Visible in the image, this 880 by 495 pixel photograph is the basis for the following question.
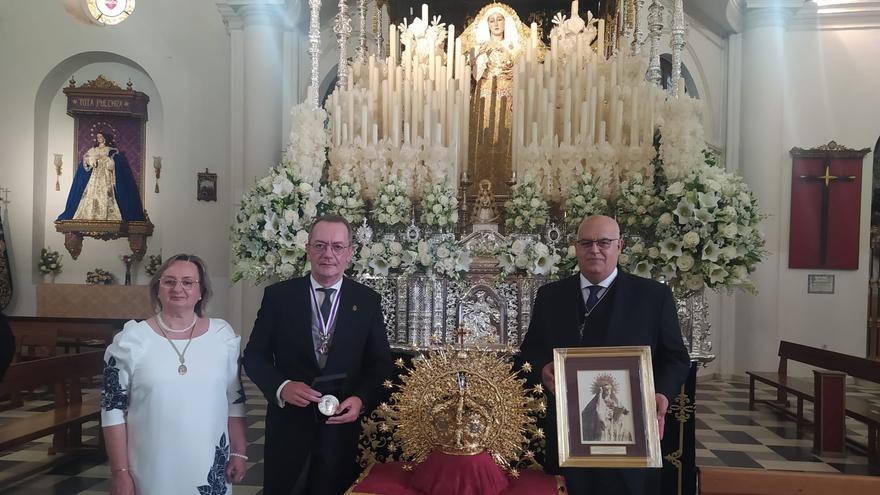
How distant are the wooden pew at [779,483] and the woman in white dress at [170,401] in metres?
1.80

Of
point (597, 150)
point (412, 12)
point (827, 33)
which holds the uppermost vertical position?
point (827, 33)

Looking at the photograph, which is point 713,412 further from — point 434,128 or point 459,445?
point 459,445

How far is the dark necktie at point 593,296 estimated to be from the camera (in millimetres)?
2699

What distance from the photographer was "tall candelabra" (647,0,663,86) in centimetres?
475

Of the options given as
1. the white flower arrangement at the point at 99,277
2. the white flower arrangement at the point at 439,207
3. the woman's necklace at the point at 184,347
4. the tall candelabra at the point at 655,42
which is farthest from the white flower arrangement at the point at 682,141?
the white flower arrangement at the point at 99,277

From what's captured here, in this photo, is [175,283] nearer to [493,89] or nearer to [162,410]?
[162,410]

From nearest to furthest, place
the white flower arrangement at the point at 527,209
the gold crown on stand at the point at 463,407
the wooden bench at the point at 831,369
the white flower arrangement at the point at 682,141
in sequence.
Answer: the gold crown on stand at the point at 463,407 < the white flower arrangement at the point at 682,141 < the white flower arrangement at the point at 527,209 < the wooden bench at the point at 831,369

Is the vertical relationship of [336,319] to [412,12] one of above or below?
below

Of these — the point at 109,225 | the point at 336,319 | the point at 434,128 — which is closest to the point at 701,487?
the point at 336,319

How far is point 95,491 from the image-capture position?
4555mm

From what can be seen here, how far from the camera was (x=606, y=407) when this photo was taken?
84.5 inches

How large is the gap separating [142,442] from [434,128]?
3.24 meters

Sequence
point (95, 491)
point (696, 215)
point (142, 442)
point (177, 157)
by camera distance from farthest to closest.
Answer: point (177, 157) < point (95, 491) < point (696, 215) < point (142, 442)

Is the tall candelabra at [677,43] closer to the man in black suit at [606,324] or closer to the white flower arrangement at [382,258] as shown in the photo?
the white flower arrangement at [382,258]
